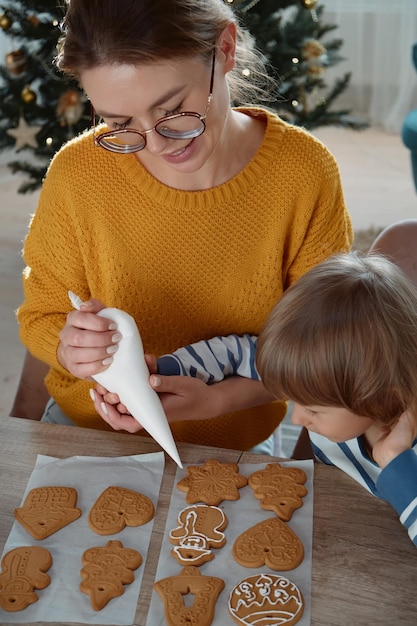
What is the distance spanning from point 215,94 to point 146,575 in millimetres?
780

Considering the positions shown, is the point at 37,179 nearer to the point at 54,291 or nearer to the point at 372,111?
the point at 54,291

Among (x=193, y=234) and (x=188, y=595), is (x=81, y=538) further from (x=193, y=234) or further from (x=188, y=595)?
(x=193, y=234)

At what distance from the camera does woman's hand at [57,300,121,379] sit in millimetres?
1194

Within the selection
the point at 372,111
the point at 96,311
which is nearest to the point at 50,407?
the point at 96,311

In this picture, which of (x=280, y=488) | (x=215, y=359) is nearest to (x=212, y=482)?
(x=280, y=488)

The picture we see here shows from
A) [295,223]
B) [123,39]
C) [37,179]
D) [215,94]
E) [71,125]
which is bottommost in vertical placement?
[37,179]

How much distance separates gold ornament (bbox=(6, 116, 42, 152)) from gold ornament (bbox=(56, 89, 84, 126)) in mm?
143

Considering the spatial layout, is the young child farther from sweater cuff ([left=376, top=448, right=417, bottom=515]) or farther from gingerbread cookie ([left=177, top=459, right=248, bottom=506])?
gingerbread cookie ([left=177, top=459, right=248, bottom=506])

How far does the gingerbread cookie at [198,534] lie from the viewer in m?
1.08

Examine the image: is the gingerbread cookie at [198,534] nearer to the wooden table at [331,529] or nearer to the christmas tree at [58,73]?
the wooden table at [331,529]

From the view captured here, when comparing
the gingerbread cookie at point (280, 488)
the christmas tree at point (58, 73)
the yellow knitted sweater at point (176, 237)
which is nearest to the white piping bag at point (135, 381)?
the gingerbread cookie at point (280, 488)

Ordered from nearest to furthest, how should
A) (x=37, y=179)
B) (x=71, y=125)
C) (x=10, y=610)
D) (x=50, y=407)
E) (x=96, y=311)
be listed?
(x=10, y=610)
(x=96, y=311)
(x=50, y=407)
(x=71, y=125)
(x=37, y=179)

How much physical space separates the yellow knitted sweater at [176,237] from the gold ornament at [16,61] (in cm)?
158

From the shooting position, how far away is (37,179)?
129 inches
